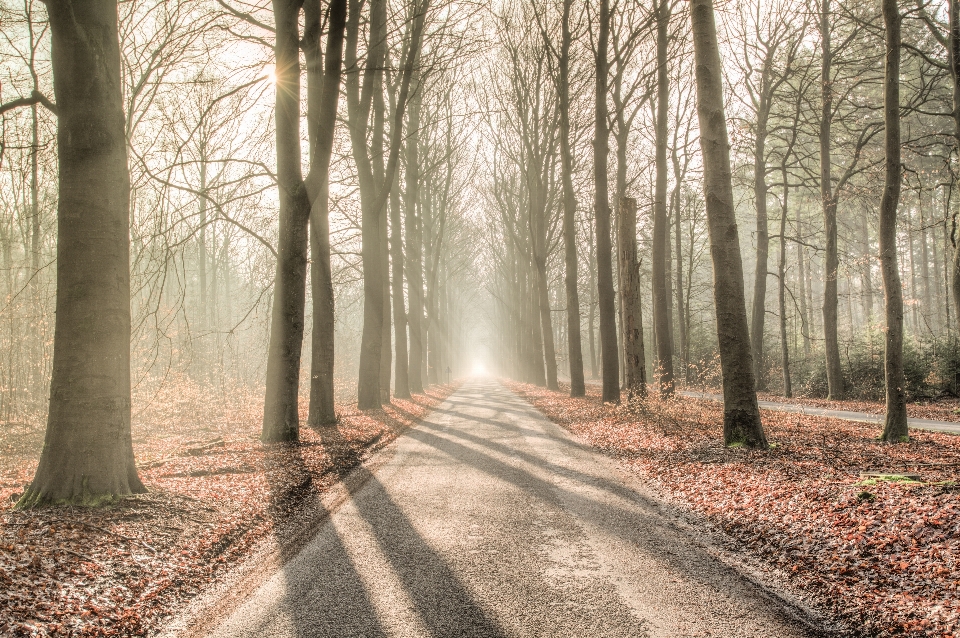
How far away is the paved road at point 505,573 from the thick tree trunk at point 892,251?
4.79 m

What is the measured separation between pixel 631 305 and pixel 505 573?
990 cm

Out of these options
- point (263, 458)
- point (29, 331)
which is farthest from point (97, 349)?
point (29, 331)

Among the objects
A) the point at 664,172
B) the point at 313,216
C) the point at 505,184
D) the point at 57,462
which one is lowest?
the point at 57,462

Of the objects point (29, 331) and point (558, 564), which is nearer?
point (558, 564)

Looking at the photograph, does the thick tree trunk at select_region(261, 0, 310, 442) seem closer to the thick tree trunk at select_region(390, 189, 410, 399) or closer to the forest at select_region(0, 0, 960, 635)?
the forest at select_region(0, 0, 960, 635)

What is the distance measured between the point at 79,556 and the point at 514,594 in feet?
10.0

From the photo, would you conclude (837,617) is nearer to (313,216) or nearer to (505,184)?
(313,216)

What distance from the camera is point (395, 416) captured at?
13.7 metres

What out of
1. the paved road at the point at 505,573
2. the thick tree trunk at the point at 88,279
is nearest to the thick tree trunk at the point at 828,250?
the paved road at the point at 505,573

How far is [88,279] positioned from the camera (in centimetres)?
499

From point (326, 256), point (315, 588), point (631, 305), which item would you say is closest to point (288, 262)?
point (326, 256)

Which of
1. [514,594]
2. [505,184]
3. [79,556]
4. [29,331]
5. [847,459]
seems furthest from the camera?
[505,184]

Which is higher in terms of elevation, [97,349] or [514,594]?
[97,349]

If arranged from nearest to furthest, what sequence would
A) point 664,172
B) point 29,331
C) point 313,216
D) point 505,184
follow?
point 313,216 → point 29,331 → point 664,172 → point 505,184
